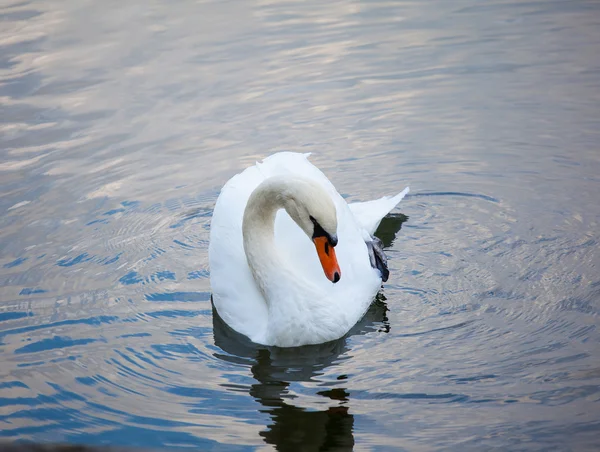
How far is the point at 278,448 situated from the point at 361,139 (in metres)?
5.19

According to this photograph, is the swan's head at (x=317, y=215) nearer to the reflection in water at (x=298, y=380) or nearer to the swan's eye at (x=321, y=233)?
the swan's eye at (x=321, y=233)

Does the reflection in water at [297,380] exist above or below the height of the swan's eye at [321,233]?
below

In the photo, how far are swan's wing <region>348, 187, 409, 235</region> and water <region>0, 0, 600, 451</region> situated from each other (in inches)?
9.3

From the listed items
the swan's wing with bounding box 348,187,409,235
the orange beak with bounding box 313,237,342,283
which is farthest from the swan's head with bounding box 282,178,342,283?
the swan's wing with bounding box 348,187,409,235

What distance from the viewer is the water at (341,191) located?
6039 millimetres

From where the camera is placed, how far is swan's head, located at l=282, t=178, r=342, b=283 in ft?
20.5

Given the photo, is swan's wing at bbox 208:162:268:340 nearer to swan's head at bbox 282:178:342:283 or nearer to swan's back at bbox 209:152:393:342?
swan's back at bbox 209:152:393:342

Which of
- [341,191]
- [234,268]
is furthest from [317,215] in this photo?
[341,191]

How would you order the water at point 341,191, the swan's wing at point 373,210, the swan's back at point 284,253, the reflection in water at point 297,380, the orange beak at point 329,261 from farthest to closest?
the swan's wing at point 373,210, the swan's back at point 284,253, the orange beak at point 329,261, the water at point 341,191, the reflection in water at point 297,380

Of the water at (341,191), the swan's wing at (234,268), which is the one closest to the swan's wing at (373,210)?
the water at (341,191)

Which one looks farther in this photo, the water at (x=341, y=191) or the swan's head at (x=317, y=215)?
the swan's head at (x=317, y=215)

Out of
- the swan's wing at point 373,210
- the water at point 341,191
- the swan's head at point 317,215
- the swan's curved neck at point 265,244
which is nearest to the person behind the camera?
the water at point 341,191

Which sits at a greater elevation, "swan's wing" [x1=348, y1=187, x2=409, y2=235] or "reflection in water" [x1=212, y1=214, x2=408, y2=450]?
"swan's wing" [x1=348, y1=187, x2=409, y2=235]

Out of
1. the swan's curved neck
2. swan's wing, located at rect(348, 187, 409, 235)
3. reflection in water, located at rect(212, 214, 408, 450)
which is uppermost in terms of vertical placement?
the swan's curved neck
